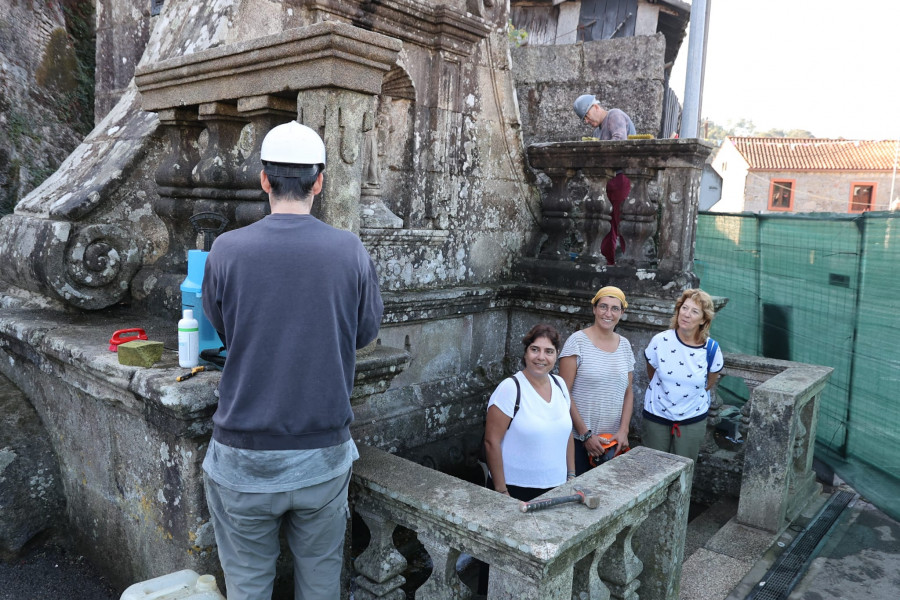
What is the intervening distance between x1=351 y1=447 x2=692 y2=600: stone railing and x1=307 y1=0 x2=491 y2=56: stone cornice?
2.58 meters

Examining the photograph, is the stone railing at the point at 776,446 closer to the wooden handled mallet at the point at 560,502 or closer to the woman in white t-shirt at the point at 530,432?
the woman in white t-shirt at the point at 530,432

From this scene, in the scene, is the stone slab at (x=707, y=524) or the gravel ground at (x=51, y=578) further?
the stone slab at (x=707, y=524)

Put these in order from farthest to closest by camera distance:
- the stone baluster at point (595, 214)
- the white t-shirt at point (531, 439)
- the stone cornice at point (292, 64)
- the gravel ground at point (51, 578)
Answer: the stone baluster at point (595, 214) → the white t-shirt at point (531, 439) → the gravel ground at point (51, 578) → the stone cornice at point (292, 64)

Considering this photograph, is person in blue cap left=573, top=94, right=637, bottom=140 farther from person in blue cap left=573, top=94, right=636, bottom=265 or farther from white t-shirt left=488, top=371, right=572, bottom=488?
white t-shirt left=488, top=371, right=572, bottom=488

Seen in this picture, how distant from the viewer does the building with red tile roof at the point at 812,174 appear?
3119 cm

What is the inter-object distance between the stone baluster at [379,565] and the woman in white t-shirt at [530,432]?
37.9 inches

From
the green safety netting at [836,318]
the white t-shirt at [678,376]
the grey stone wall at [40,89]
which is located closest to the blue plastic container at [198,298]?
the white t-shirt at [678,376]

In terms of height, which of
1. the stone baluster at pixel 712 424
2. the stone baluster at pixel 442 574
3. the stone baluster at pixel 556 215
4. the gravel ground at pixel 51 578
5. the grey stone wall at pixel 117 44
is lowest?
the gravel ground at pixel 51 578

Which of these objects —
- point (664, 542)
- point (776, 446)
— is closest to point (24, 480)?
point (664, 542)

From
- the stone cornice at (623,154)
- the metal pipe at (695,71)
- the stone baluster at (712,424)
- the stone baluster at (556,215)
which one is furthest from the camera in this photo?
the metal pipe at (695,71)

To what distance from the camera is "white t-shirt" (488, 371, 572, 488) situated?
3.33 m

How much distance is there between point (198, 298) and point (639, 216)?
3.20m

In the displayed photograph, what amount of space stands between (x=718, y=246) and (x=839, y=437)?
9.26 ft

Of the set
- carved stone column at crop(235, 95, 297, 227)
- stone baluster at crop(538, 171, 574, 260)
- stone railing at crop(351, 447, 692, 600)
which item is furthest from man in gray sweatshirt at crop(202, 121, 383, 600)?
stone baluster at crop(538, 171, 574, 260)
